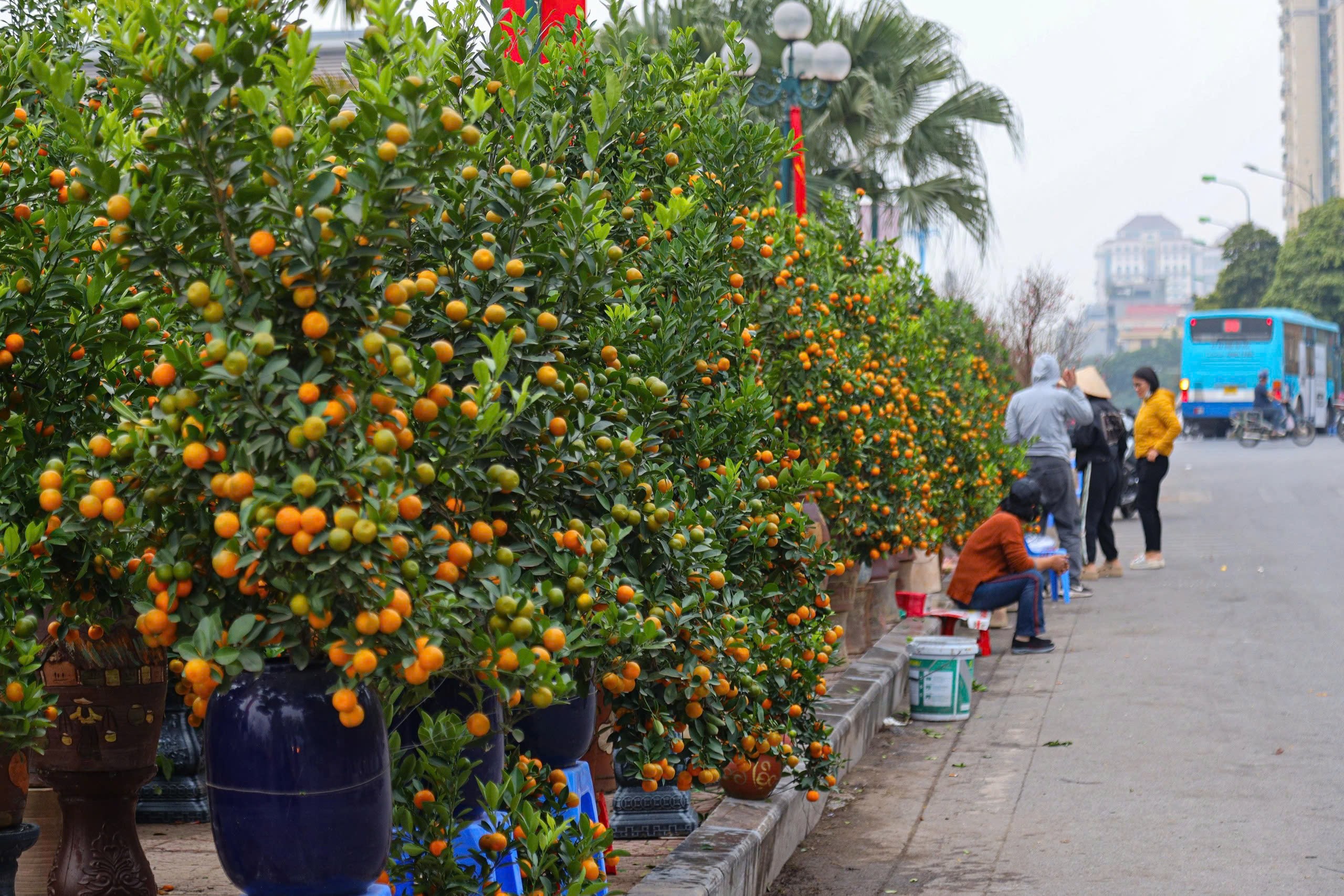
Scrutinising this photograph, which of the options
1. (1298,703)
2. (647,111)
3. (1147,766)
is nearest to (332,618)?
(647,111)

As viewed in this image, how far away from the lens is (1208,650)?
9.55 metres

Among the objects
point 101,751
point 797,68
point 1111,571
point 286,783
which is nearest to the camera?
point 286,783

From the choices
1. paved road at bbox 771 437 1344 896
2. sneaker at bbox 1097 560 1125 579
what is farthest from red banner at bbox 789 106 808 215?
sneaker at bbox 1097 560 1125 579

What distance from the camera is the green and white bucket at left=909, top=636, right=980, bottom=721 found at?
7.73 m

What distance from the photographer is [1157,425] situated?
12.9m

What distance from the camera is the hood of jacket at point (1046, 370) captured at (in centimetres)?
1186

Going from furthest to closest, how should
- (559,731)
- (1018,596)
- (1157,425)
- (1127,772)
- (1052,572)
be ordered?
(1157,425), (1052,572), (1018,596), (1127,772), (559,731)

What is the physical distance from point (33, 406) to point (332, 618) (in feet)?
3.38

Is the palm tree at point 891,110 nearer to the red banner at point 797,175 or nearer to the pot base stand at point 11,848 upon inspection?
the red banner at point 797,175

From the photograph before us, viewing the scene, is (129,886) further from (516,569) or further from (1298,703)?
(1298,703)

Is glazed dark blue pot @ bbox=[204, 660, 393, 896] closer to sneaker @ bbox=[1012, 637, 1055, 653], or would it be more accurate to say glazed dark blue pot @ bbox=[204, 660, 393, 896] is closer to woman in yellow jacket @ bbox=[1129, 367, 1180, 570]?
sneaker @ bbox=[1012, 637, 1055, 653]

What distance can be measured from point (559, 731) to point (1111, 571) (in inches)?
413

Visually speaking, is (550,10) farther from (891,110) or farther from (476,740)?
(891,110)

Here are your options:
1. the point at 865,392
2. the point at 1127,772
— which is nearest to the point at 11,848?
the point at 1127,772
